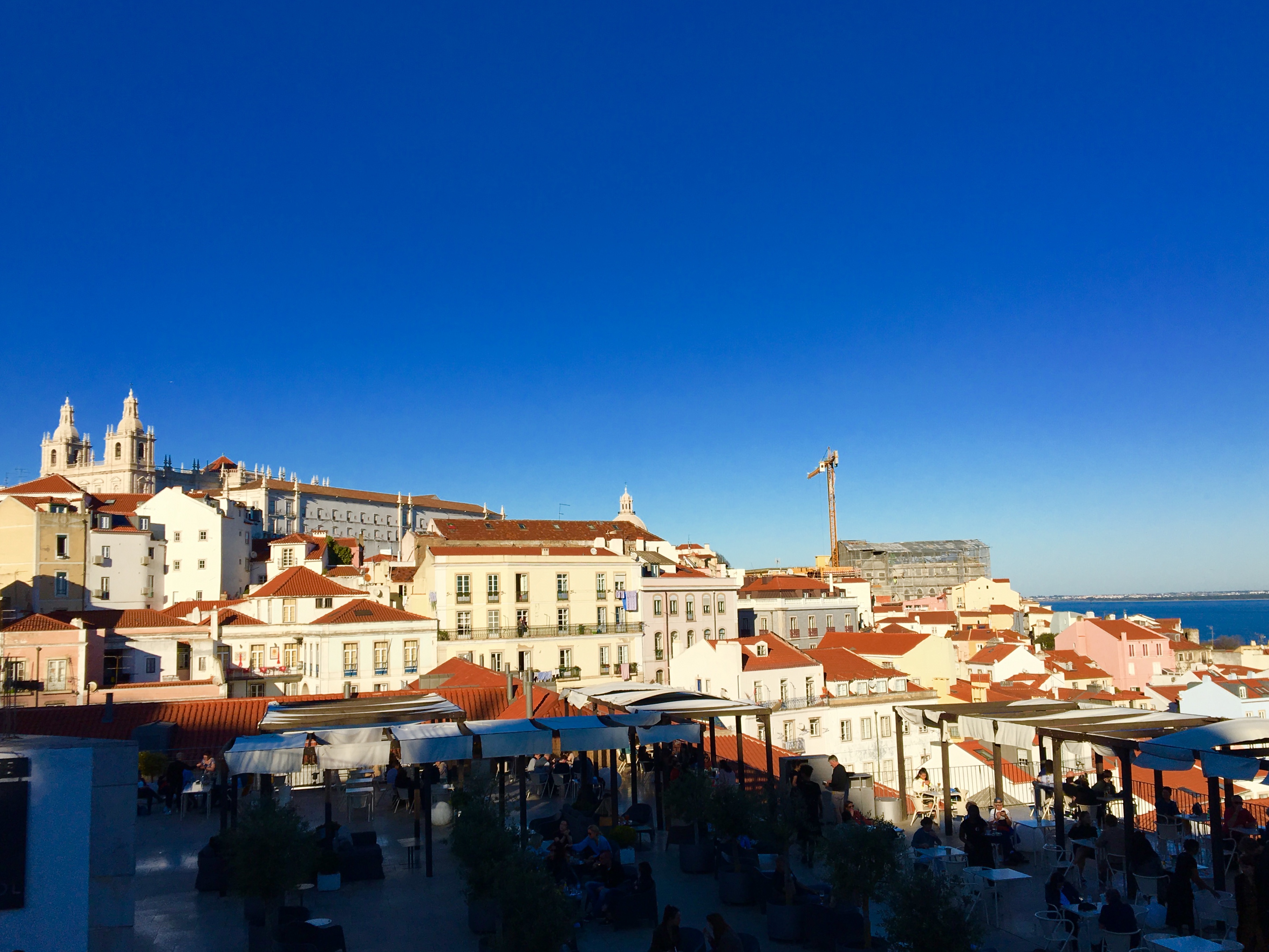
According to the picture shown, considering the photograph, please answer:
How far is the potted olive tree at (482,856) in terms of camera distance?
33.1ft

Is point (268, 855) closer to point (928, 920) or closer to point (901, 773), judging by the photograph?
point (928, 920)

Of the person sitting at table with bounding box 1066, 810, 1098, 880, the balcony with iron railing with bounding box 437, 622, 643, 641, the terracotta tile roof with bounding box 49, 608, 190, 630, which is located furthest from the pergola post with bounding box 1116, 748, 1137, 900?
the terracotta tile roof with bounding box 49, 608, 190, 630

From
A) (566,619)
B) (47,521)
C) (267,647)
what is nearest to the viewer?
(267,647)

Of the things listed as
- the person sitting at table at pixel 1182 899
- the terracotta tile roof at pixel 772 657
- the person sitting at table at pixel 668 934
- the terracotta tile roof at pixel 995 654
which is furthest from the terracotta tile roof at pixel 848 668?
the person sitting at table at pixel 668 934

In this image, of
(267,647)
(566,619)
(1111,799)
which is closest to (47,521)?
(267,647)

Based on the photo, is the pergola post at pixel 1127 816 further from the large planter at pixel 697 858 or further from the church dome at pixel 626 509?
the church dome at pixel 626 509

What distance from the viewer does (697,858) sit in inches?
509

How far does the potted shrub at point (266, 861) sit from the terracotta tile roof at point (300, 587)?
3741 cm

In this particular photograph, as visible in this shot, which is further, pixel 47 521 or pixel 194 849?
pixel 47 521

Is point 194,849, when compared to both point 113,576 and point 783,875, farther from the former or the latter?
point 113,576

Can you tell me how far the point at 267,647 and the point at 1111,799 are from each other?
38.1 meters

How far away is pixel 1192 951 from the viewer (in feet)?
28.3

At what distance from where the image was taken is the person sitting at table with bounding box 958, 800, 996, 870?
12016mm

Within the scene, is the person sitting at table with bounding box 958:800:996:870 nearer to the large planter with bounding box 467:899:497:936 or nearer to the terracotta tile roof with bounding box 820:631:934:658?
the large planter with bounding box 467:899:497:936
